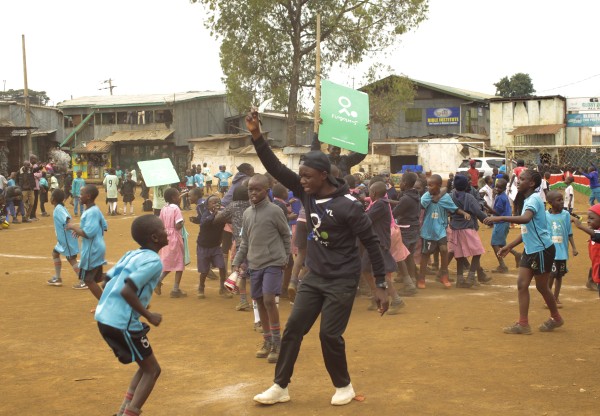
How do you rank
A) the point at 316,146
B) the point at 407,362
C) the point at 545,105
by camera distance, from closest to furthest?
the point at 407,362, the point at 316,146, the point at 545,105

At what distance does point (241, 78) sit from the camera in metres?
35.2

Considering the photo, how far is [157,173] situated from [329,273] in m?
10.3

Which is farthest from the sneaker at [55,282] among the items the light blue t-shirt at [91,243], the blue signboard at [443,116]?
the blue signboard at [443,116]

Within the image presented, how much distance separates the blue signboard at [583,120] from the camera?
147 feet

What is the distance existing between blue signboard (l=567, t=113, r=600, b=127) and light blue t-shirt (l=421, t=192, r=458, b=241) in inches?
1483

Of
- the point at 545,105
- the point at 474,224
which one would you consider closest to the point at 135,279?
the point at 474,224

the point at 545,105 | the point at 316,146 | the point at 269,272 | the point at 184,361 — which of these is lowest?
the point at 184,361

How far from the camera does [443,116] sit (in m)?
48.9

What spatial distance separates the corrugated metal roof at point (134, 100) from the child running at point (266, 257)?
141ft

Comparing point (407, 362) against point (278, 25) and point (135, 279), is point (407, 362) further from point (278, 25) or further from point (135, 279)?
point (278, 25)

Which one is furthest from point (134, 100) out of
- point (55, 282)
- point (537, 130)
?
point (55, 282)

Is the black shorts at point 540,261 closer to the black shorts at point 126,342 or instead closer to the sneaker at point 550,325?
the sneaker at point 550,325

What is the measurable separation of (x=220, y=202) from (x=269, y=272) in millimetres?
3442

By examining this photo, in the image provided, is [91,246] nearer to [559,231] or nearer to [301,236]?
[301,236]
